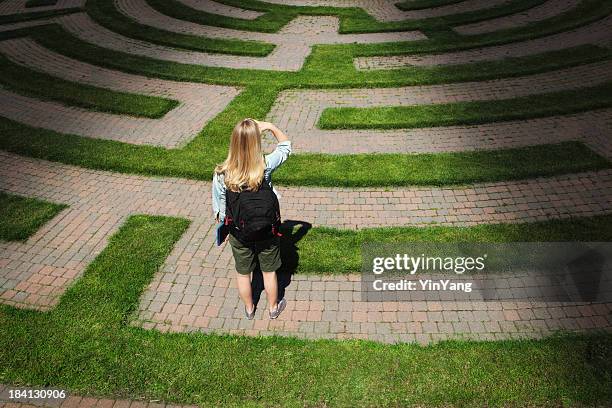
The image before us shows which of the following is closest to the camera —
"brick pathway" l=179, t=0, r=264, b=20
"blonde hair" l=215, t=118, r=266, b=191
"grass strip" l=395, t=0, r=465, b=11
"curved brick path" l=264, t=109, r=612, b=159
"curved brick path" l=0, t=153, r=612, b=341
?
"blonde hair" l=215, t=118, r=266, b=191

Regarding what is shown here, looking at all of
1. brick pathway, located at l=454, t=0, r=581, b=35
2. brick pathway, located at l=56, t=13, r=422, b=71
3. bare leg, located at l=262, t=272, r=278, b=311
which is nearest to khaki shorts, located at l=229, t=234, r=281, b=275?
bare leg, located at l=262, t=272, r=278, b=311

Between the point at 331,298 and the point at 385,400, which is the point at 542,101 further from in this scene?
the point at 385,400

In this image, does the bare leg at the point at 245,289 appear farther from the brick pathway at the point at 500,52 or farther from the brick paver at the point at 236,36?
the brick pathway at the point at 500,52

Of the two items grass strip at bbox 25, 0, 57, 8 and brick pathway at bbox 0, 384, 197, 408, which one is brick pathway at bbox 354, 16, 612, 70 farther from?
grass strip at bbox 25, 0, 57, 8

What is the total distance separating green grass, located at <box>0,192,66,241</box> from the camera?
8423mm

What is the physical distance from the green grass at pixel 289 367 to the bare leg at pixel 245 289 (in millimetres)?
467

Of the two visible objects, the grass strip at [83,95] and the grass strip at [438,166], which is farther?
the grass strip at [83,95]

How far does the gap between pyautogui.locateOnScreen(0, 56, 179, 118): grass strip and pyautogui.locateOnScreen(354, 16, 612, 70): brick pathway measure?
6338mm

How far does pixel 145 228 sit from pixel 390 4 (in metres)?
17.1

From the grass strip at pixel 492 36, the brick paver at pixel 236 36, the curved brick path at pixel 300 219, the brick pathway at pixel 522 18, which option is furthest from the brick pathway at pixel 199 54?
the curved brick path at pixel 300 219

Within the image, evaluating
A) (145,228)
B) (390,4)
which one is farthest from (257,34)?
(145,228)

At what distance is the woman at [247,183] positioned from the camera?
540cm

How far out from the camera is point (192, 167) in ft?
33.6

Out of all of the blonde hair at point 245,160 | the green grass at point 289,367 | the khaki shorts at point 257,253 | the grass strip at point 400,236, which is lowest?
the green grass at point 289,367
